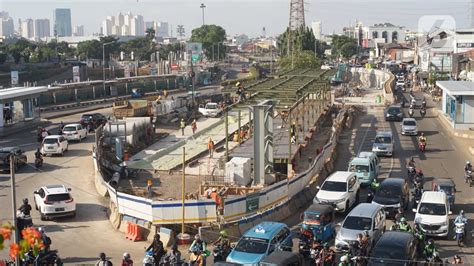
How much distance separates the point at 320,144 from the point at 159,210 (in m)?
19.3

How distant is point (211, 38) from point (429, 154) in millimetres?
141370

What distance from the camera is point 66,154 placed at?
1385 inches

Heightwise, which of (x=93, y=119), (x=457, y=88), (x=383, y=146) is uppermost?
(x=457, y=88)

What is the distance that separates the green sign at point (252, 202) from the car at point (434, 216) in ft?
17.4

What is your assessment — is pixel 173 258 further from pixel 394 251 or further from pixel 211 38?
pixel 211 38

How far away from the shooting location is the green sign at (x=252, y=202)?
21.3m

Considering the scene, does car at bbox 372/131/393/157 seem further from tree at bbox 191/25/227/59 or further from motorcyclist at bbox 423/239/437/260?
tree at bbox 191/25/227/59

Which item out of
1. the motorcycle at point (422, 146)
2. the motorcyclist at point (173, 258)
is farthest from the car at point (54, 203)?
the motorcycle at point (422, 146)

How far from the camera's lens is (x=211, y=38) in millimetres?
172875

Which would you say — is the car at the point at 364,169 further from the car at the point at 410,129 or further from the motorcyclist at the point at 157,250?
the car at the point at 410,129

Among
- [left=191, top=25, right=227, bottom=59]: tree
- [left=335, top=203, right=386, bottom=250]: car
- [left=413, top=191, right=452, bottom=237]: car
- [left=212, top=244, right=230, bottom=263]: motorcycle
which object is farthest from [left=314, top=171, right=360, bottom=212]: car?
[left=191, top=25, right=227, bottom=59]: tree

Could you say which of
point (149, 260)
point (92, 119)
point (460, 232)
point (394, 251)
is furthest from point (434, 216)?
point (92, 119)

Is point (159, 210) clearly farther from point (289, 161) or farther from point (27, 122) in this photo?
point (27, 122)

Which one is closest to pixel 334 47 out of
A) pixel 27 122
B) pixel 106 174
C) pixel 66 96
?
pixel 66 96
